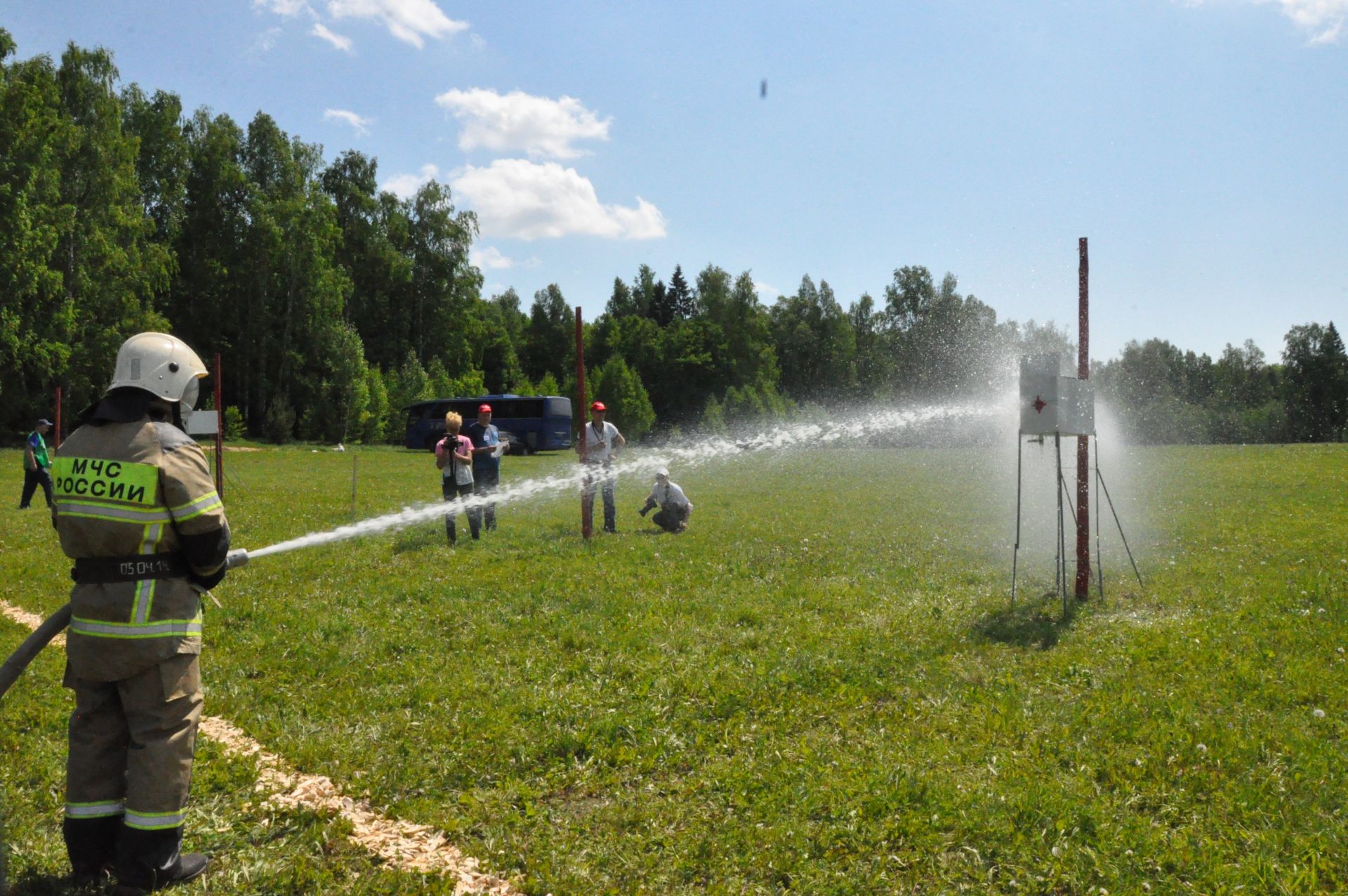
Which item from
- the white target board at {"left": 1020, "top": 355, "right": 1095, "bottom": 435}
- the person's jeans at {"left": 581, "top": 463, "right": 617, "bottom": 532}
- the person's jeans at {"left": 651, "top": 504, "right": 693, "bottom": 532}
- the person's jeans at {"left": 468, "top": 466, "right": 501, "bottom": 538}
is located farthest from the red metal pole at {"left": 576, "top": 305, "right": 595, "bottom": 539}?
the white target board at {"left": 1020, "top": 355, "right": 1095, "bottom": 435}

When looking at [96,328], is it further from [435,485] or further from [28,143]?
[435,485]

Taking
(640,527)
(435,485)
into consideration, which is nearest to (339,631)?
(640,527)

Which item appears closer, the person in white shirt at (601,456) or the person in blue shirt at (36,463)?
the person in white shirt at (601,456)

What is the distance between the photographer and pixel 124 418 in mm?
4301

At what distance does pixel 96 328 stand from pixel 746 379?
6188 centimetres

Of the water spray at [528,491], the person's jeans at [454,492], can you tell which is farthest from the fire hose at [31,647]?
the person's jeans at [454,492]

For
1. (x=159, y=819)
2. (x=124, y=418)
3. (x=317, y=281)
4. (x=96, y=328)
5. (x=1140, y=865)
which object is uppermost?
(x=317, y=281)

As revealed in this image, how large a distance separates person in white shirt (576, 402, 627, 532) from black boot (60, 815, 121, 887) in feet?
36.2

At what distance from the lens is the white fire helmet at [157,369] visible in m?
4.39

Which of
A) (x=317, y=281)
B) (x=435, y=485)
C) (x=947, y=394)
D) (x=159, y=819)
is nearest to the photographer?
(x=159, y=819)

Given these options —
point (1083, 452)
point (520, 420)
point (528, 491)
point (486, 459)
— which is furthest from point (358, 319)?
point (1083, 452)

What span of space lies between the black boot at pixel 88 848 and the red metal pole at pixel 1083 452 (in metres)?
9.01

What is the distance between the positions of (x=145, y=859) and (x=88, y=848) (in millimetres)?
354

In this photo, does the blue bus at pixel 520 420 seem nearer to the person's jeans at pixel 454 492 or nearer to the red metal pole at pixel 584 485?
the red metal pole at pixel 584 485
